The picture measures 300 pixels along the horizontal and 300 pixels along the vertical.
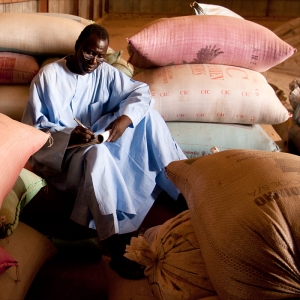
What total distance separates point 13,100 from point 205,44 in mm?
966

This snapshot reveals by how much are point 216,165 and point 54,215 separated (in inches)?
37.4

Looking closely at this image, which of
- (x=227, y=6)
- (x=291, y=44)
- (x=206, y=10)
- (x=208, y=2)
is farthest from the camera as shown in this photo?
(x=227, y=6)

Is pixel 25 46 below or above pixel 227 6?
above

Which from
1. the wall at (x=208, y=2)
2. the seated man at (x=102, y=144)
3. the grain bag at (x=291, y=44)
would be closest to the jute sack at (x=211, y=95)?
the seated man at (x=102, y=144)

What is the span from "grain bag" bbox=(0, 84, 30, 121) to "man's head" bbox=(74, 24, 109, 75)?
514 millimetres

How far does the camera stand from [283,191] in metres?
0.86

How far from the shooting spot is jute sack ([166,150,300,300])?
79 cm

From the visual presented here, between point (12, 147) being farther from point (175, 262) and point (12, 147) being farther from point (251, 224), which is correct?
→ point (251, 224)

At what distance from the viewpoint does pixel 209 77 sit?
6.55ft

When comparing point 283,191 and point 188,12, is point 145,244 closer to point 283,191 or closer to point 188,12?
point 283,191

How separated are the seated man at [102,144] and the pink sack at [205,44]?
0.20 metres

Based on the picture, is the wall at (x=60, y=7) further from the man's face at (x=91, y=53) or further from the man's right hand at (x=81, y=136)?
the man's right hand at (x=81, y=136)

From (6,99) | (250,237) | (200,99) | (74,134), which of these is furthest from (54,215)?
(250,237)

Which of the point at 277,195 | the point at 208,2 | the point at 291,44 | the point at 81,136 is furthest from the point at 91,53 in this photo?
the point at 208,2
